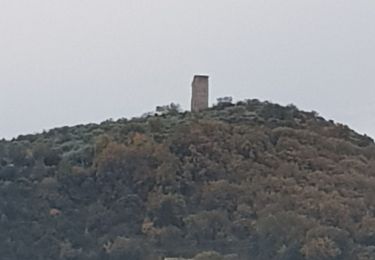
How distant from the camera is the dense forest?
26047mm

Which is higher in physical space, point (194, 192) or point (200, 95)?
Answer: point (200, 95)

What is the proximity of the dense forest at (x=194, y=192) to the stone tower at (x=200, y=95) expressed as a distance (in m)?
4.06

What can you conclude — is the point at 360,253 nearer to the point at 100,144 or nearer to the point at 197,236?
the point at 197,236

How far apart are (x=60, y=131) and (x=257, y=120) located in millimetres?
6045

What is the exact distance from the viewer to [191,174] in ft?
97.3

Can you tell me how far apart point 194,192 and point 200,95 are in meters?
9.80

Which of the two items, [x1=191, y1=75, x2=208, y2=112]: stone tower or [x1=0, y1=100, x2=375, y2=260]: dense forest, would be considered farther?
[x1=191, y1=75, x2=208, y2=112]: stone tower

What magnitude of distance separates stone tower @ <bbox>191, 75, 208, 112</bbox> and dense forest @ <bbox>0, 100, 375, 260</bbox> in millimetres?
4061

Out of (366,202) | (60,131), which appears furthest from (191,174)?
(60,131)

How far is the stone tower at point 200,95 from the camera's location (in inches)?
1491

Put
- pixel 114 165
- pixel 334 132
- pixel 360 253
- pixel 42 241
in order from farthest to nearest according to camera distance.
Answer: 1. pixel 334 132
2. pixel 114 165
3. pixel 42 241
4. pixel 360 253

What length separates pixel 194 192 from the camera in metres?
28.9

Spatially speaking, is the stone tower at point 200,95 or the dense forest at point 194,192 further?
the stone tower at point 200,95

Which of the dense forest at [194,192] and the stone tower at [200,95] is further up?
the stone tower at [200,95]
